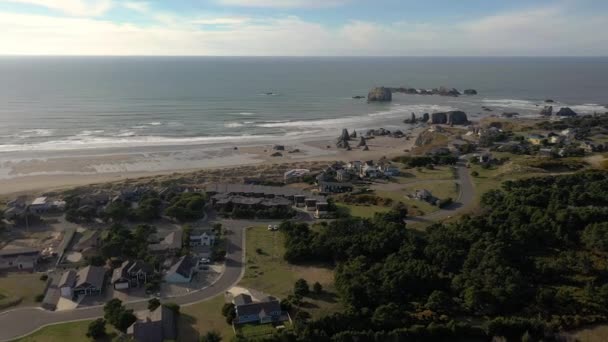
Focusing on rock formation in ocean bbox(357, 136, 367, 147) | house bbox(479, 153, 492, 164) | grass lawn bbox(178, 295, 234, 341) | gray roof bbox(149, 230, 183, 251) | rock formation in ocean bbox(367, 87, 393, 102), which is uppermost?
rock formation in ocean bbox(367, 87, 393, 102)

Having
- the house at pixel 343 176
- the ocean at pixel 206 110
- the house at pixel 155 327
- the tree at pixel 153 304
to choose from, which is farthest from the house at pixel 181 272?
the ocean at pixel 206 110

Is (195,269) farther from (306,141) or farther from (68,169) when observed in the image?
(306,141)

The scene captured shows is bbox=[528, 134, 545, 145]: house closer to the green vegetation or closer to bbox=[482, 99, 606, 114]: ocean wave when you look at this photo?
the green vegetation

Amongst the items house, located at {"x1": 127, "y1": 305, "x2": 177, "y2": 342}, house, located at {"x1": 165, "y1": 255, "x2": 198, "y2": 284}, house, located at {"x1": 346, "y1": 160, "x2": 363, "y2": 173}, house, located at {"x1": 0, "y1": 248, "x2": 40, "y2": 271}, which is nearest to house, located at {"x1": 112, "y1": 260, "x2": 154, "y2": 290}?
house, located at {"x1": 165, "y1": 255, "x2": 198, "y2": 284}

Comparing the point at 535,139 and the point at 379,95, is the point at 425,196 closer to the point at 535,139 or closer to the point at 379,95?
the point at 535,139

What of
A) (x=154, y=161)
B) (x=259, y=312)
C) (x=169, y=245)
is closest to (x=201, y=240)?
(x=169, y=245)

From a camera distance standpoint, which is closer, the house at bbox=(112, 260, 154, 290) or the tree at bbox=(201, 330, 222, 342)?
the tree at bbox=(201, 330, 222, 342)

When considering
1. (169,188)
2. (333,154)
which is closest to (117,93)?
(333,154)
